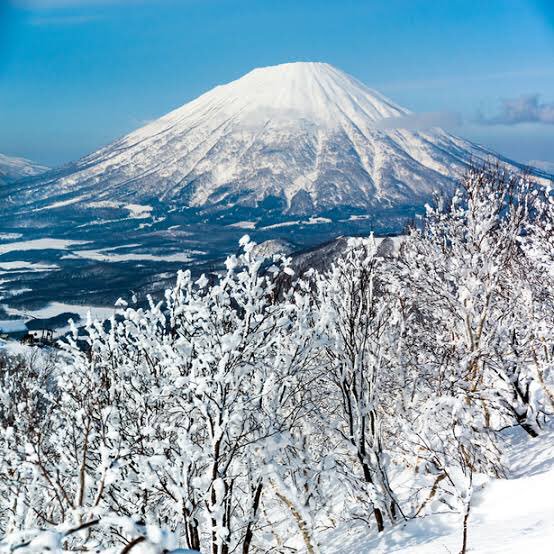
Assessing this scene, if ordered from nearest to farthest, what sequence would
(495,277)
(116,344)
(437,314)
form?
A: (116,344)
(495,277)
(437,314)

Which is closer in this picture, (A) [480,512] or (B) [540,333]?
(A) [480,512]

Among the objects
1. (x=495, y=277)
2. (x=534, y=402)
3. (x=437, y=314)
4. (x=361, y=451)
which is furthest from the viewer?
(x=437, y=314)

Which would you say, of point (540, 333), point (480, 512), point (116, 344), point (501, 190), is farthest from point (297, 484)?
point (501, 190)

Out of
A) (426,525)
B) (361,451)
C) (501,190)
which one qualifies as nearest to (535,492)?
(426,525)

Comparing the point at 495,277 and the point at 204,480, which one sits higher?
the point at 495,277

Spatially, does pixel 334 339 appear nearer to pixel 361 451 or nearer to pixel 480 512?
pixel 361 451

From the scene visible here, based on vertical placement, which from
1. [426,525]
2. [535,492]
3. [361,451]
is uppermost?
[361,451]
